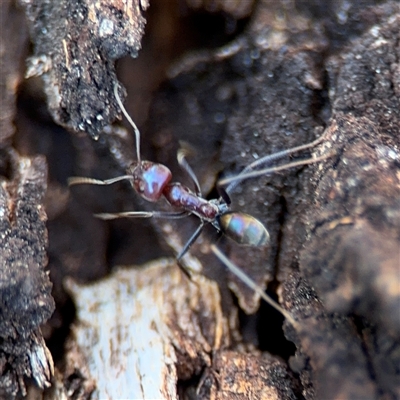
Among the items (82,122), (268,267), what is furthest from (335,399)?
(82,122)

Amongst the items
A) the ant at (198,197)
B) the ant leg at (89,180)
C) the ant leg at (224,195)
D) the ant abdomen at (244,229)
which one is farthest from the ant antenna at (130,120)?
the ant abdomen at (244,229)

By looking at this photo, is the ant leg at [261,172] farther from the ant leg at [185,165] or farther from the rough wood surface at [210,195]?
the ant leg at [185,165]

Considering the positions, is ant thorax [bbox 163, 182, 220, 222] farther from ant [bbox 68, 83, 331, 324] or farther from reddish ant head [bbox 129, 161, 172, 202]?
reddish ant head [bbox 129, 161, 172, 202]

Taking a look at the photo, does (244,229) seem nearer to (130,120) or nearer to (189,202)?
(189,202)

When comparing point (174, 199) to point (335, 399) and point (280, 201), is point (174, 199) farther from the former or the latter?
point (335, 399)

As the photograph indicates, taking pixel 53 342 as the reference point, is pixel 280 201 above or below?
above

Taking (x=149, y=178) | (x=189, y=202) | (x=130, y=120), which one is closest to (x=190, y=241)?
(x=189, y=202)

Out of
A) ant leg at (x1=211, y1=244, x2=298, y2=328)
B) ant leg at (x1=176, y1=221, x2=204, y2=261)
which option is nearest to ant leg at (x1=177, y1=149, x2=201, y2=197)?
ant leg at (x1=176, y1=221, x2=204, y2=261)
